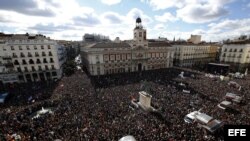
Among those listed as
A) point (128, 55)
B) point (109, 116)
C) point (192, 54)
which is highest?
point (128, 55)

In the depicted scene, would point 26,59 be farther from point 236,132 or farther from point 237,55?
point 237,55

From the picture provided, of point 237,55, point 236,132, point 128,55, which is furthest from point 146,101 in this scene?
point 237,55

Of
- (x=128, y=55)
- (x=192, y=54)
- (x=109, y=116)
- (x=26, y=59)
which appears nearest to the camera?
(x=109, y=116)

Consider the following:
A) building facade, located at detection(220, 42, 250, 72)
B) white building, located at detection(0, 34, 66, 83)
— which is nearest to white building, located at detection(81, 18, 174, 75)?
white building, located at detection(0, 34, 66, 83)

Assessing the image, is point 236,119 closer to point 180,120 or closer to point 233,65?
point 180,120

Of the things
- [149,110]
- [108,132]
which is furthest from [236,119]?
[108,132]
